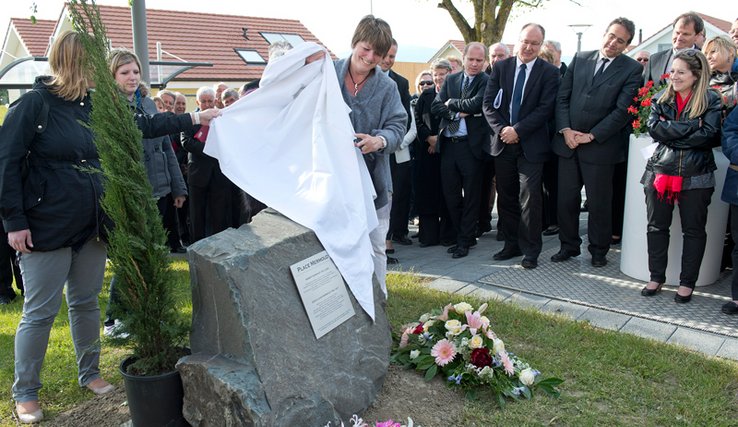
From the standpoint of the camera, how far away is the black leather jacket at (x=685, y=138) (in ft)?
16.1

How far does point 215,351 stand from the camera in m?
3.17

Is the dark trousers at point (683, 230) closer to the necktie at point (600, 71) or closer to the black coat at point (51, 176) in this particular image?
the necktie at point (600, 71)

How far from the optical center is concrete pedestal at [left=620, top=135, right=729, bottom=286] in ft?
17.8

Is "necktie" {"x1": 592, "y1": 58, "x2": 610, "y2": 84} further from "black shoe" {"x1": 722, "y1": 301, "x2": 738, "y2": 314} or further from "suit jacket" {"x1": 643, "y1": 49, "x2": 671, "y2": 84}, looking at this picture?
"black shoe" {"x1": 722, "y1": 301, "x2": 738, "y2": 314}

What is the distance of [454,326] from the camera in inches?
154

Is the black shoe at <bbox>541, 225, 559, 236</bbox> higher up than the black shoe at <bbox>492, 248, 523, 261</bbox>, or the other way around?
the black shoe at <bbox>492, 248, 523, 261</bbox>

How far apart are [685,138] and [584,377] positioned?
227 cm

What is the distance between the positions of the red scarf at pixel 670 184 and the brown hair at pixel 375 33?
2643 mm

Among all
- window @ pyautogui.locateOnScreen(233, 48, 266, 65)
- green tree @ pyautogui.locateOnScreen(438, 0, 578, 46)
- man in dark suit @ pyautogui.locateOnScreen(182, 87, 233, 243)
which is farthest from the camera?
window @ pyautogui.locateOnScreen(233, 48, 266, 65)

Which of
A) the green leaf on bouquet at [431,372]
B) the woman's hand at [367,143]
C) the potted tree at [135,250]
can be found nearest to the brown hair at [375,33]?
the woman's hand at [367,143]

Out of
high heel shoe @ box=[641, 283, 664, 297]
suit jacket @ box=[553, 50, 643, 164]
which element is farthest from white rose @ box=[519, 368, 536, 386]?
suit jacket @ box=[553, 50, 643, 164]

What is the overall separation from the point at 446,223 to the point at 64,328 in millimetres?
4382

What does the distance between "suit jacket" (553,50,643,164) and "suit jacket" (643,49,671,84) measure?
265mm

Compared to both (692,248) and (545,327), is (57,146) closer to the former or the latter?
(545,327)
